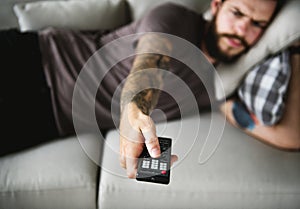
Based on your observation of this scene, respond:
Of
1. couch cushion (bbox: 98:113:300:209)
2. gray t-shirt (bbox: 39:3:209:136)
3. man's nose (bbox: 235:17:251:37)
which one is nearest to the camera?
couch cushion (bbox: 98:113:300:209)

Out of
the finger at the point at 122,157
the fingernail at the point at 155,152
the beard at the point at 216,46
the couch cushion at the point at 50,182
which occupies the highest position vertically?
the fingernail at the point at 155,152

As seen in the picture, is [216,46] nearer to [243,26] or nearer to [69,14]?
[243,26]

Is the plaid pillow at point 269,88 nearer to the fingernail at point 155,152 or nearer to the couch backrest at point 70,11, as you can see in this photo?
the couch backrest at point 70,11

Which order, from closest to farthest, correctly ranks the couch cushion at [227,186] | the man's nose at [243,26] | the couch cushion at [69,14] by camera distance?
the couch cushion at [227,186] → the man's nose at [243,26] → the couch cushion at [69,14]

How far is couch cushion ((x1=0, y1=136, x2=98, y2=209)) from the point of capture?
0.66 metres

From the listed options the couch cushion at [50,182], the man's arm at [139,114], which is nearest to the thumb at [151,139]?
the man's arm at [139,114]

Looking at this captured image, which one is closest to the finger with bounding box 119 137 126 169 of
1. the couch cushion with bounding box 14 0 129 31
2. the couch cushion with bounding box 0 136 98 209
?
the couch cushion with bounding box 0 136 98 209

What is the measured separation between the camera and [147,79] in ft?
1.45

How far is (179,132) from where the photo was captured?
38 centimetres

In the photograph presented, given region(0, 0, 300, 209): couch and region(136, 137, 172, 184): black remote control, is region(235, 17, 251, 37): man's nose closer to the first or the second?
region(0, 0, 300, 209): couch

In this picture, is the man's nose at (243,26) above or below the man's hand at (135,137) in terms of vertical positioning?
below

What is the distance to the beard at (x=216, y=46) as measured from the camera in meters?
0.79

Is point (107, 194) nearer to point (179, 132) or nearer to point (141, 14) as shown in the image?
point (179, 132)

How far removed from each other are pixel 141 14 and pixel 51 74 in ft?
1.36
